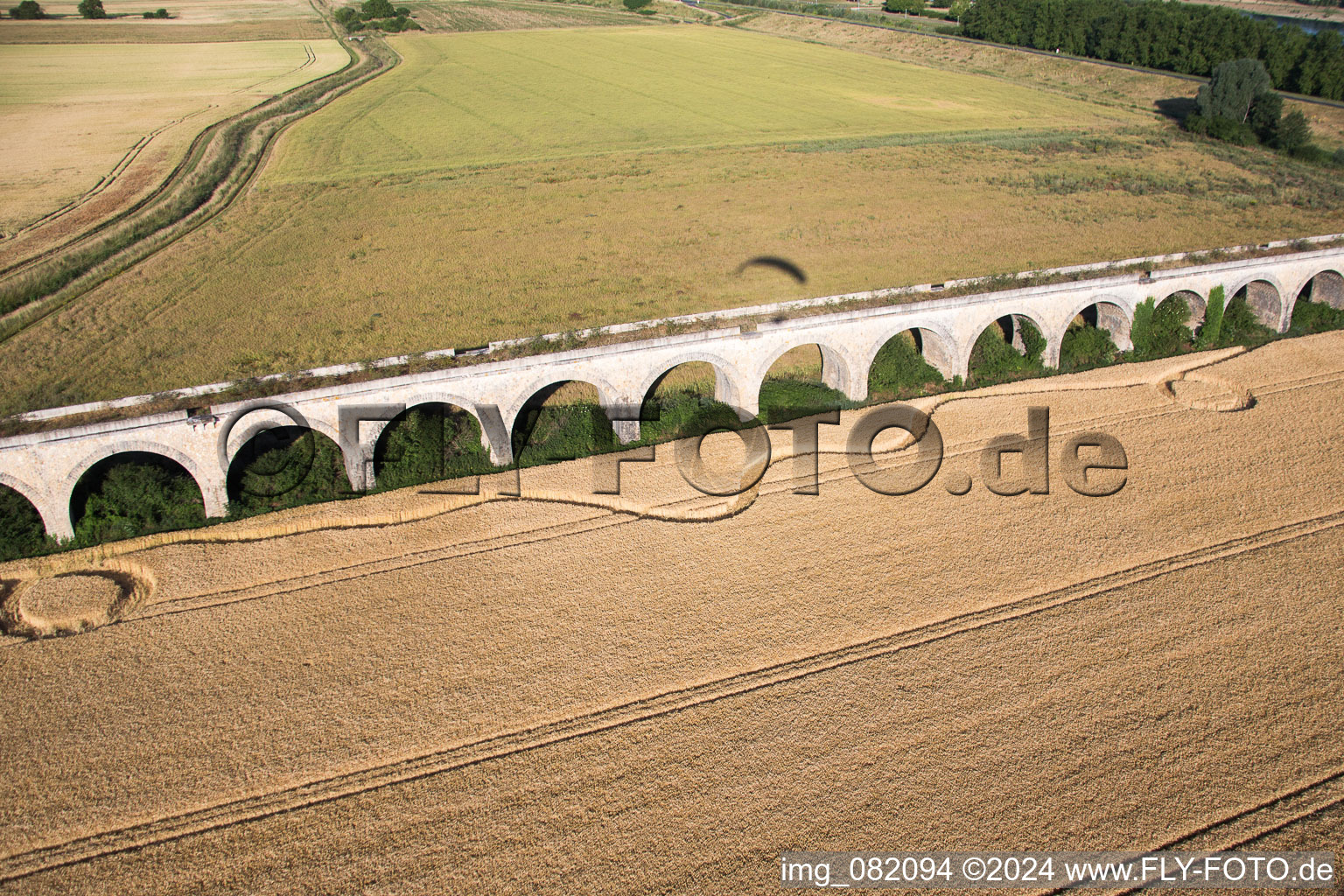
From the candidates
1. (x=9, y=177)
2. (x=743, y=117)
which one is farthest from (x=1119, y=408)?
(x=9, y=177)

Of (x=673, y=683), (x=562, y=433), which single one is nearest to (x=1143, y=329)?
(x=562, y=433)

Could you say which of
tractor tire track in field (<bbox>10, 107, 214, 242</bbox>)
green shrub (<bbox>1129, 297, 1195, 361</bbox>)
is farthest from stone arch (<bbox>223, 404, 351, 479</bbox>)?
tractor tire track in field (<bbox>10, 107, 214, 242</bbox>)

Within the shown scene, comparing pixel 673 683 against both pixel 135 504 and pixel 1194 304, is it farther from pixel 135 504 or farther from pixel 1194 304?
pixel 1194 304

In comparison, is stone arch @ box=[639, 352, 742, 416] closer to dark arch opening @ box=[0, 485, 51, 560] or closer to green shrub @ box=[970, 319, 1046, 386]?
green shrub @ box=[970, 319, 1046, 386]

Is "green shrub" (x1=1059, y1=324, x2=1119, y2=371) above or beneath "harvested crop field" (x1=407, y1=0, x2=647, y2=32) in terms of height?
beneath

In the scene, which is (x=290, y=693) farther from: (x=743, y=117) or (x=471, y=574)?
(x=743, y=117)

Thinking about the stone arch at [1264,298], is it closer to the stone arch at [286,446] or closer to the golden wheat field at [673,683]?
the golden wheat field at [673,683]

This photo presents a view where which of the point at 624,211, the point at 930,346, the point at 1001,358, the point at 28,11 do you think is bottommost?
the point at 1001,358

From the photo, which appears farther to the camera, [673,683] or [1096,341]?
[1096,341]
